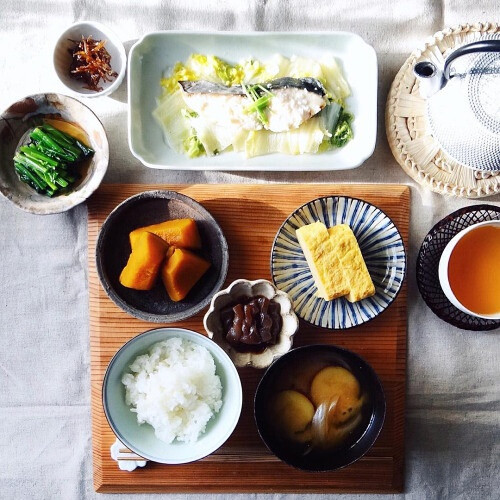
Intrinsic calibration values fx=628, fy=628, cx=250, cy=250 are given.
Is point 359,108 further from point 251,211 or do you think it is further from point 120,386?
point 120,386

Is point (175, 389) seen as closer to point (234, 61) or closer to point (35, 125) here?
point (35, 125)

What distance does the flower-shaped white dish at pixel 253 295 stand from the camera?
1487mm

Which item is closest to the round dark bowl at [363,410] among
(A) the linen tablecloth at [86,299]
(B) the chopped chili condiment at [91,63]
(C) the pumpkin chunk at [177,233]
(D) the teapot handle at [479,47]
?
(A) the linen tablecloth at [86,299]

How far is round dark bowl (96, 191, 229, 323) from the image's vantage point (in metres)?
1.59

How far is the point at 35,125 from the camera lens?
1.66 metres

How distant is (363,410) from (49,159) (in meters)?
1.01

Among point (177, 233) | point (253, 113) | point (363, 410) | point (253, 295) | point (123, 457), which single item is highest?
point (253, 113)

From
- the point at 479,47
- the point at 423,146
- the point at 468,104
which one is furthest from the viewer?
the point at 423,146

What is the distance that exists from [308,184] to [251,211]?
0.17m

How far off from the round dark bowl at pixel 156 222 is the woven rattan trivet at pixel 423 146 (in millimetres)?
540

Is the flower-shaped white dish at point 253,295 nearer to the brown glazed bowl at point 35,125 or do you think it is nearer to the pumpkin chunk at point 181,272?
the pumpkin chunk at point 181,272

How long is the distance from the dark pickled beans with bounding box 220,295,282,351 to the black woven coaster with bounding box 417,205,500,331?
437 millimetres

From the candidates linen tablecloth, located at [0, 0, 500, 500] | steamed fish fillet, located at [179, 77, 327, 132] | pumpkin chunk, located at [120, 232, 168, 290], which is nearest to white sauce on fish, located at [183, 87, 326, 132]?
steamed fish fillet, located at [179, 77, 327, 132]

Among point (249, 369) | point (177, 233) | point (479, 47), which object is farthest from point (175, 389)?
point (479, 47)
